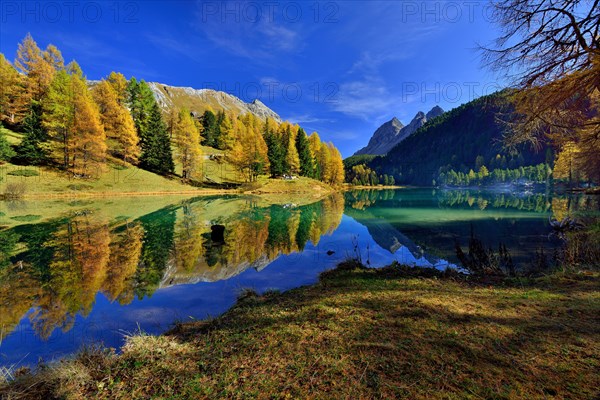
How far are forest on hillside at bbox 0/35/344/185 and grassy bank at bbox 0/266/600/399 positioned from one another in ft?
149

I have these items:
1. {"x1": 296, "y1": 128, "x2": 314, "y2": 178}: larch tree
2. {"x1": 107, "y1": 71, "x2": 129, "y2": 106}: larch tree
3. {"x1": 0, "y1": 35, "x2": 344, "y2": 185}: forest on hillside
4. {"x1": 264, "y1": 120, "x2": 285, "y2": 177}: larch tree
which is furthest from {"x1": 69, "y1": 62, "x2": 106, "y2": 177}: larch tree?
{"x1": 296, "y1": 128, "x2": 314, "y2": 178}: larch tree

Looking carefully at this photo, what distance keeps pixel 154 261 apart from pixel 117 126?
4845cm

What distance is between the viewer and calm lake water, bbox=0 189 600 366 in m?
6.48

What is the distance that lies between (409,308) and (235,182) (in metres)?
56.7

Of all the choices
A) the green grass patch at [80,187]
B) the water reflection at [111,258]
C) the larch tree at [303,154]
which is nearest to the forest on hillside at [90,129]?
the green grass patch at [80,187]

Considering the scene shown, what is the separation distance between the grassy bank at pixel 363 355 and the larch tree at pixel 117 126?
49.7 metres

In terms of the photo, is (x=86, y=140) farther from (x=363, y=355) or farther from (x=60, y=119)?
(x=363, y=355)

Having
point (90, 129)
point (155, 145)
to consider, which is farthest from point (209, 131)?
point (90, 129)

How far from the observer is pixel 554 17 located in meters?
6.34

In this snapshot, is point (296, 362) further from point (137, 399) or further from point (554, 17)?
point (554, 17)

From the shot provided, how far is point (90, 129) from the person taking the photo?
38.9m

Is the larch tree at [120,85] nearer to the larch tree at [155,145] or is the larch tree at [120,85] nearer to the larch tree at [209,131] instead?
the larch tree at [155,145]

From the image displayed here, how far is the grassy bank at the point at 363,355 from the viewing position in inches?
134

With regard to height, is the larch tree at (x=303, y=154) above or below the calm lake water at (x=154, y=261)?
above
